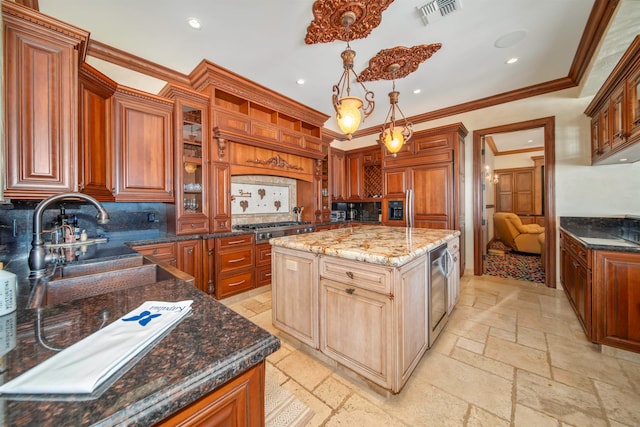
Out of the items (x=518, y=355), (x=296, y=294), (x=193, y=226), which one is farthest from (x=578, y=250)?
(x=193, y=226)

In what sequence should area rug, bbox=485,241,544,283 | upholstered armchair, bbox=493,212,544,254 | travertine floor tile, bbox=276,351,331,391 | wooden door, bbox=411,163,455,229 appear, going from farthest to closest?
1. upholstered armchair, bbox=493,212,544,254
2. area rug, bbox=485,241,544,283
3. wooden door, bbox=411,163,455,229
4. travertine floor tile, bbox=276,351,331,391

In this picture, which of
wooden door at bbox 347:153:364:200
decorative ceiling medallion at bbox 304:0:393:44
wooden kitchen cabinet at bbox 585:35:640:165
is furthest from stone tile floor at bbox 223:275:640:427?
wooden door at bbox 347:153:364:200

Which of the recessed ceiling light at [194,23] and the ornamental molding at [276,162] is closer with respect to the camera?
the recessed ceiling light at [194,23]

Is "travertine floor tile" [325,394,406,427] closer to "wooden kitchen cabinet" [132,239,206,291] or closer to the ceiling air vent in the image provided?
"wooden kitchen cabinet" [132,239,206,291]

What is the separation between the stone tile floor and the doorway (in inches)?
54.5

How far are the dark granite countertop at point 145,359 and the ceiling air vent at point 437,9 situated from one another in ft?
9.53

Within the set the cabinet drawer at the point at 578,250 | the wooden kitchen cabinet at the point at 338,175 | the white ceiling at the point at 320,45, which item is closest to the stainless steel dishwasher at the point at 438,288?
the cabinet drawer at the point at 578,250

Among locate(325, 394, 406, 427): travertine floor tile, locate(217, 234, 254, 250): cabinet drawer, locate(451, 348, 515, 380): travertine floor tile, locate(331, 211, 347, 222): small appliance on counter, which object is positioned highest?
locate(331, 211, 347, 222): small appliance on counter

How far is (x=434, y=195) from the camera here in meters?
4.02

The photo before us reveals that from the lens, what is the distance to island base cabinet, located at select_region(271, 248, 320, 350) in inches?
76.5

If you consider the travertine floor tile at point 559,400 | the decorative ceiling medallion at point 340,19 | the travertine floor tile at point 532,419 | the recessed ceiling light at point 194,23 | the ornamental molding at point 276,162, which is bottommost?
the travertine floor tile at point 532,419

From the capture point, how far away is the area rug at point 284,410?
1434mm

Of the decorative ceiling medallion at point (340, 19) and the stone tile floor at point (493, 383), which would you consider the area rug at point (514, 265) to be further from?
the decorative ceiling medallion at point (340, 19)

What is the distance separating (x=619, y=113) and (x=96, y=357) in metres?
4.04
